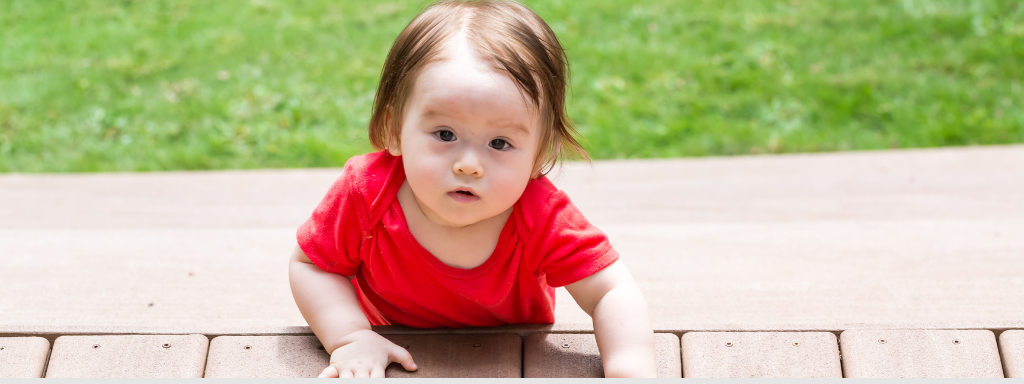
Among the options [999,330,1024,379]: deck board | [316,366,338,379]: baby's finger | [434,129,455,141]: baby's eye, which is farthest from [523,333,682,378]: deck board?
[999,330,1024,379]: deck board

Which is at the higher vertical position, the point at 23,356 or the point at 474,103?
the point at 474,103

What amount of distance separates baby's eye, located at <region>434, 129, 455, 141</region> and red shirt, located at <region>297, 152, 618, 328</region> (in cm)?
22

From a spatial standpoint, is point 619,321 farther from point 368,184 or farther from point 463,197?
point 368,184

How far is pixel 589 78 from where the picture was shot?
15.9ft

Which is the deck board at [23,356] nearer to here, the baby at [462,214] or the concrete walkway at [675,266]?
the concrete walkway at [675,266]

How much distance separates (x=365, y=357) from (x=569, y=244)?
1.38ft

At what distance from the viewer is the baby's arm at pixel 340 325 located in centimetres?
160

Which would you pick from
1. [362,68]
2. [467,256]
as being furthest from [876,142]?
[467,256]

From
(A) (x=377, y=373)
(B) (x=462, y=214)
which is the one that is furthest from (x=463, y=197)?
(A) (x=377, y=373)

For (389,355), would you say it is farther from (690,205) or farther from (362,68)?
(362,68)

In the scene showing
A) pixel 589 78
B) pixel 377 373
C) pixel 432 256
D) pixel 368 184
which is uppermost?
pixel 589 78

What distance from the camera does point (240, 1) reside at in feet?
19.2

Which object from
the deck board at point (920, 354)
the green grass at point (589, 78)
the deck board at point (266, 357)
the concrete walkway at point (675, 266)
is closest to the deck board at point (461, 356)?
the concrete walkway at point (675, 266)

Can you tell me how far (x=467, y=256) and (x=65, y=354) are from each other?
76cm
